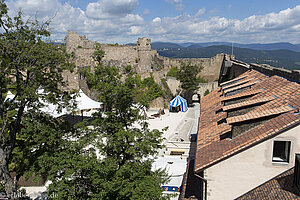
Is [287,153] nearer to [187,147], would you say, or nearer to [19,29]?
[19,29]

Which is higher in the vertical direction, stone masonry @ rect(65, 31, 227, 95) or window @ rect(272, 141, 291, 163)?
stone masonry @ rect(65, 31, 227, 95)

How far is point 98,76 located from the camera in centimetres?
815

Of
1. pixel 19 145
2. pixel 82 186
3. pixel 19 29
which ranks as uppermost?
pixel 19 29

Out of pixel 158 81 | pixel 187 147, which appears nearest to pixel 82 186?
pixel 187 147

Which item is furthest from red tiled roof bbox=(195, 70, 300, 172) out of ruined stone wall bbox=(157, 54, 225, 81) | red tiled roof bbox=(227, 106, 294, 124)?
ruined stone wall bbox=(157, 54, 225, 81)

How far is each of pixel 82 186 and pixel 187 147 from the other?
11051mm

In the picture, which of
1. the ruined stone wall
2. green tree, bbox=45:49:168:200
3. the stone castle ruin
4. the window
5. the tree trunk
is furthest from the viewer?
the ruined stone wall

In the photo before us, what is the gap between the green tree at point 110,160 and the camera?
23.1 feet

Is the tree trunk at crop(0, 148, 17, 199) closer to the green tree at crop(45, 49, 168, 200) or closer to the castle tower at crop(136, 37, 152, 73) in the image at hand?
the green tree at crop(45, 49, 168, 200)

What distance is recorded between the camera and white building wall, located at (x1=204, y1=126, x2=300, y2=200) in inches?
235

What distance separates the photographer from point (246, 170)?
6.21 meters

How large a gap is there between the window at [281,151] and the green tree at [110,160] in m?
3.55

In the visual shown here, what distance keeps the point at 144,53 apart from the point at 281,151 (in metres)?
39.2

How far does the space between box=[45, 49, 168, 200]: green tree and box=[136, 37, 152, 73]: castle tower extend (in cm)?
3505
